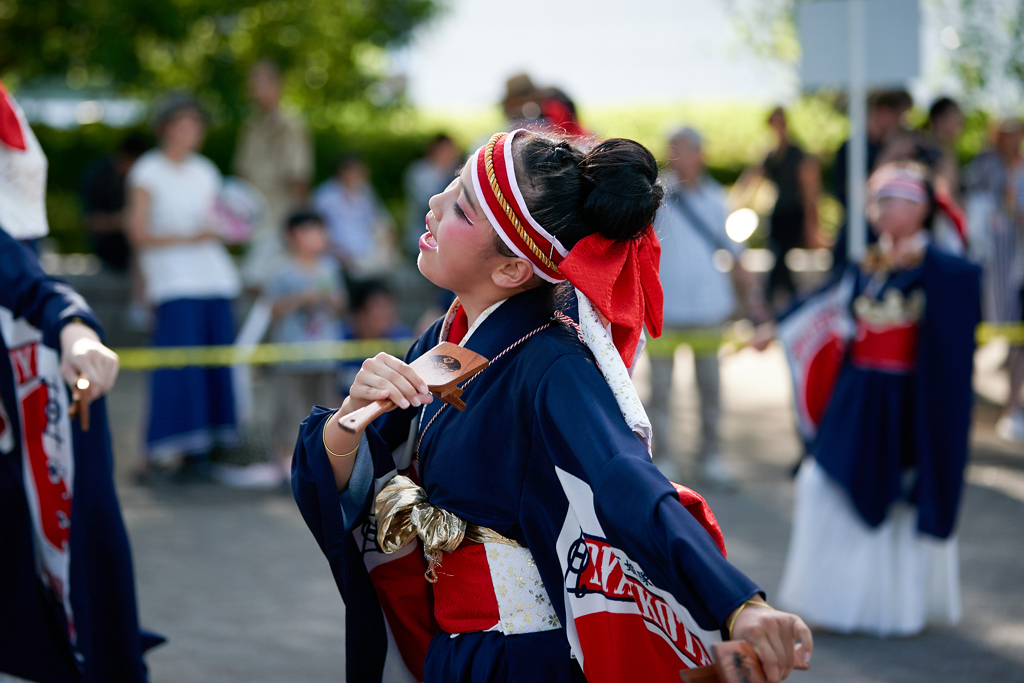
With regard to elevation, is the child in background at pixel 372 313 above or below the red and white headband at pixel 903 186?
below

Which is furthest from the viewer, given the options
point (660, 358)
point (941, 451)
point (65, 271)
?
point (65, 271)

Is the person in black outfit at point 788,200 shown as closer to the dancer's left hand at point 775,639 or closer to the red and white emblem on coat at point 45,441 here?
the red and white emblem on coat at point 45,441

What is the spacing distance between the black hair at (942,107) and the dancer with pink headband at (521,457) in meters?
6.47

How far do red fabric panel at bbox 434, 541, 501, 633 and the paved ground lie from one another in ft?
5.80

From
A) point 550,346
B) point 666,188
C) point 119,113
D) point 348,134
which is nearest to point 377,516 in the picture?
point 550,346

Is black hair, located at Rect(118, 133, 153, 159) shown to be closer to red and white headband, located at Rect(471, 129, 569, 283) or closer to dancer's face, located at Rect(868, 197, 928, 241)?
dancer's face, located at Rect(868, 197, 928, 241)

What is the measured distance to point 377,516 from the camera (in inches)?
77.2

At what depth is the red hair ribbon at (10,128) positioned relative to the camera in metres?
2.60

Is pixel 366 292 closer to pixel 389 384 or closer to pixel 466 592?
pixel 466 592

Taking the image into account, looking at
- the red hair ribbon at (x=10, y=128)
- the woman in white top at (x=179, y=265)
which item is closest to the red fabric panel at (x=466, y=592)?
the red hair ribbon at (x=10, y=128)

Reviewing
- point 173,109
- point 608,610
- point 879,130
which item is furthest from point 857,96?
point 608,610

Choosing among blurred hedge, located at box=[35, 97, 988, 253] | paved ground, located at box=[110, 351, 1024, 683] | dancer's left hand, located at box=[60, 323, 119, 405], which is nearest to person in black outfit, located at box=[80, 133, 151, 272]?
blurred hedge, located at box=[35, 97, 988, 253]

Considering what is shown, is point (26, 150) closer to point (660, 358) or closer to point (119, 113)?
point (660, 358)

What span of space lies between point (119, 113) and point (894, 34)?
1138 centimetres
